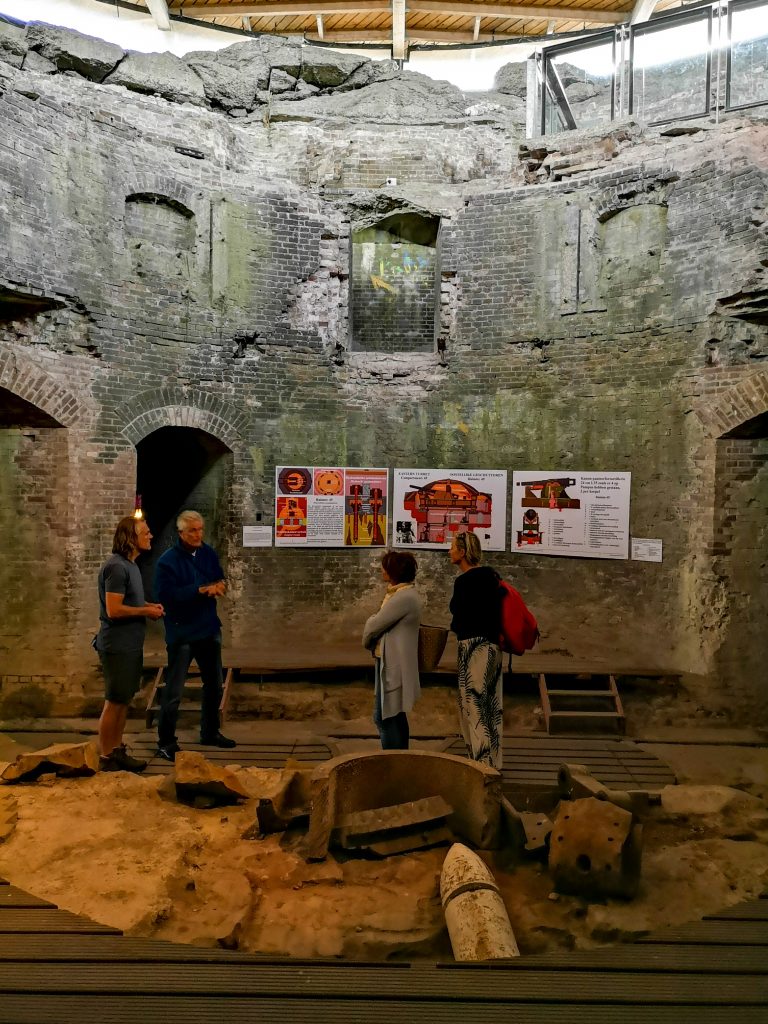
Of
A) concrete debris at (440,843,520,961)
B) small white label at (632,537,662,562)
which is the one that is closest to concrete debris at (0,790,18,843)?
concrete debris at (440,843,520,961)

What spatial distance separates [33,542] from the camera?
7.74 meters

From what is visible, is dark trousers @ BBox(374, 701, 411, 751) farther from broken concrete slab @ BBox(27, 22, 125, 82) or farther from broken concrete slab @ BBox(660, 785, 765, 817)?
broken concrete slab @ BBox(27, 22, 125, 82)

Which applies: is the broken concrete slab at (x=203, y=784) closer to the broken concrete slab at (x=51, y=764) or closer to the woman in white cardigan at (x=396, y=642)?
the broken concrete slab at (x=51, y=764)

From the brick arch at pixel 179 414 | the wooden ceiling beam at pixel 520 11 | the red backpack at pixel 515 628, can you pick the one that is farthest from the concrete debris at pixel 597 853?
the wooden ceiling beam at pixel 520 11

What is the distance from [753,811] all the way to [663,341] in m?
5.52

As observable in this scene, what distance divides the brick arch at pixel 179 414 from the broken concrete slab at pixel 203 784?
469cm

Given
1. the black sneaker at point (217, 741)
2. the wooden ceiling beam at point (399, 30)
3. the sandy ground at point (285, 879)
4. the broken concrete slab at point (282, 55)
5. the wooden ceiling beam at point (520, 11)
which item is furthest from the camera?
the wooden ceiling beam at point (520, 11)

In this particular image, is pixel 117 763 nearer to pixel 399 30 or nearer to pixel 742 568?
pixel 742 568

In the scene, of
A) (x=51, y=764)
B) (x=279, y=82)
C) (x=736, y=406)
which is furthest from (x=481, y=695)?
(x=279, y=82)

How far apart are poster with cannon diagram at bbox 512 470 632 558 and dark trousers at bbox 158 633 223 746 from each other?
462 centimetres

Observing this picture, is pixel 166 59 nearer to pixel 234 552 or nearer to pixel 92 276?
pixel 92 276

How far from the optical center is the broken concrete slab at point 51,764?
4.86m

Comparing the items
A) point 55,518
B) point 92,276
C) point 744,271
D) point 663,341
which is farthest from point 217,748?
point 744,271

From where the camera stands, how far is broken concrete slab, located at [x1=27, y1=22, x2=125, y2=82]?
8.31m
